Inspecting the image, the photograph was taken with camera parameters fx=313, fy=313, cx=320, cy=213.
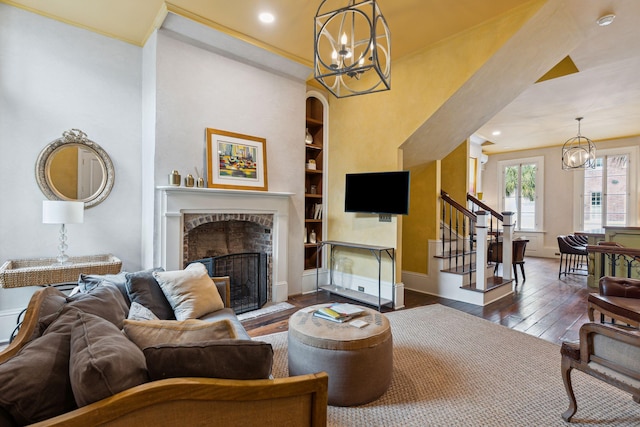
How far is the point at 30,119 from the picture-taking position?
3.13m

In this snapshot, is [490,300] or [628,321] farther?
[490,300]

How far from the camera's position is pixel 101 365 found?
951mm

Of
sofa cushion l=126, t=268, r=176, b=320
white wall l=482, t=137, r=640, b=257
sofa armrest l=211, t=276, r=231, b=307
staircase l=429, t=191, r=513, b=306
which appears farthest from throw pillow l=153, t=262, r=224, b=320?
white wall l=482, t=137, r=640, b=257

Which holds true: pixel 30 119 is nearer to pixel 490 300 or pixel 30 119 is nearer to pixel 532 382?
pixel 532 382

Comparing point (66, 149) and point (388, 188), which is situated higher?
point (66, 149)

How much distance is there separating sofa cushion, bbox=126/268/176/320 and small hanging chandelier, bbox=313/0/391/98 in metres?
1.95

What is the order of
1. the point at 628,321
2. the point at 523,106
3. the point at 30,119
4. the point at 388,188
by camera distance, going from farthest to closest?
1. the point at 523,106
2. the point at 388,188
3. the point at 30,119
4. the point at 628,321

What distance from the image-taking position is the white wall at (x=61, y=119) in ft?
10.0

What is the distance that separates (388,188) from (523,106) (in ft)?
12.1

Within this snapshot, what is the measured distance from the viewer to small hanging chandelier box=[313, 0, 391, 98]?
5.64 feet

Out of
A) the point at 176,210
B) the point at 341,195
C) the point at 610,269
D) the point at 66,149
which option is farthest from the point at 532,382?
the point at 66,149

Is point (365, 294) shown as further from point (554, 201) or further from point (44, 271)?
point (554, 201)

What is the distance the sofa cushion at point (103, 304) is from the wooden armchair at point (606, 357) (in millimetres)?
2717

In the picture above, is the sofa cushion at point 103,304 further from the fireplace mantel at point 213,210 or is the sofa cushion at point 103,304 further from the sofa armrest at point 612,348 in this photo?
the sofa armrest at point 612,348
